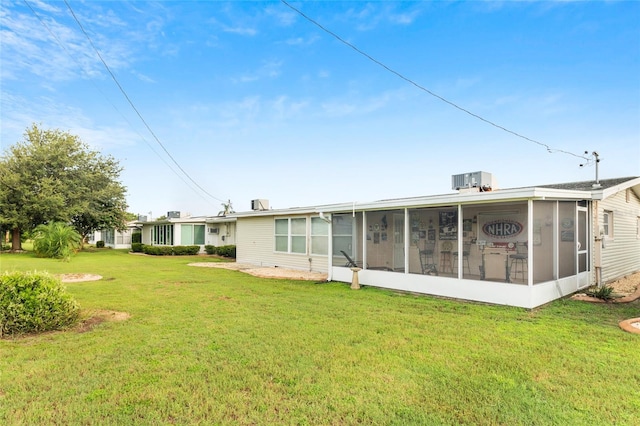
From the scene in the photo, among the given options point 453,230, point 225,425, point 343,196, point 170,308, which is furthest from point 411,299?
point 343,196

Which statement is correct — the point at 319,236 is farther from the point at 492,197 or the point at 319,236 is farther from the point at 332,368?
the point at 332,368

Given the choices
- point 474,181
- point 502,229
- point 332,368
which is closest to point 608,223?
point 474,181

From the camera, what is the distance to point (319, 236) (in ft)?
44.1

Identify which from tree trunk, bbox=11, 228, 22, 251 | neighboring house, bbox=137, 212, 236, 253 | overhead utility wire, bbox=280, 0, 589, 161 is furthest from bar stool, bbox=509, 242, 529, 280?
tree trunk, bbox=11, 228, 22, 251

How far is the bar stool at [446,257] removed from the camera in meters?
8.10

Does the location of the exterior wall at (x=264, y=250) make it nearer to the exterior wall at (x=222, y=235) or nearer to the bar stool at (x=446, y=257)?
the exterior wall at (x=222, y=235)

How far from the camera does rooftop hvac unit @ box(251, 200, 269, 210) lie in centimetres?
1789

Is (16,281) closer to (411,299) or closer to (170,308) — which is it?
Result: (170,308)

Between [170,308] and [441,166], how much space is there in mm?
12653

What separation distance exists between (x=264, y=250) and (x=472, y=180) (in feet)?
33.7

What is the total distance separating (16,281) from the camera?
5094 millimetres

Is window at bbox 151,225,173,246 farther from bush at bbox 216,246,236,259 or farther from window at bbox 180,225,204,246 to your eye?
bush at bbox 216,246,236,259

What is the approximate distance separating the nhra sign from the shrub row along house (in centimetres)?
2

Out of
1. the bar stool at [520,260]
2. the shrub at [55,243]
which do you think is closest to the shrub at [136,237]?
the shrub at [55,243]
